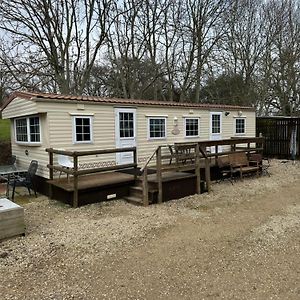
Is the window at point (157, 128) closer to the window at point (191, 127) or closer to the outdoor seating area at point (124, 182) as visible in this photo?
the window at point (191, 127)

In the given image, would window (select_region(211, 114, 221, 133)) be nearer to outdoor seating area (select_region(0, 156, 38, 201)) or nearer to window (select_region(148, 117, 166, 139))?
window (select_region(148, 117, 166, 139))

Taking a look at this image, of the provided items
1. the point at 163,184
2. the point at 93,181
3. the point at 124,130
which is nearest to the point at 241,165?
the point at 163,184

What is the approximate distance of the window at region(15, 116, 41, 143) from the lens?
805 centimetres

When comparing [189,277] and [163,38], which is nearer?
[189,277]

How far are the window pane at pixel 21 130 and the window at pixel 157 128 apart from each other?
12.4 feet

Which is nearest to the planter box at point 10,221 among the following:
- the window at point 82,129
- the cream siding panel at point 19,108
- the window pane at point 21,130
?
the cream siding panel at point 19,108

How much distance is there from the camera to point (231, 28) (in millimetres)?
18328

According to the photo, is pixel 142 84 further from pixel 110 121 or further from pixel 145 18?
pixel 110 121

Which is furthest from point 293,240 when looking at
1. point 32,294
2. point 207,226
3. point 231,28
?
point 231,28

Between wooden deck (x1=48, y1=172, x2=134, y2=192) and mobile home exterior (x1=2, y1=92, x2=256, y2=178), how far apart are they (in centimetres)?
72

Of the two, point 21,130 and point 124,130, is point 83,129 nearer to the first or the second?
point 124,130

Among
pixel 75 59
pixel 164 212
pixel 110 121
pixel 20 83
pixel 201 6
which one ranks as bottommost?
pixel 164 212

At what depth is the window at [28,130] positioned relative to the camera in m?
8.05

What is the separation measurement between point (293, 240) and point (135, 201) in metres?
3.35
